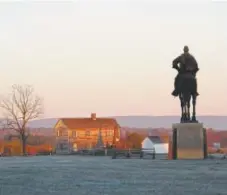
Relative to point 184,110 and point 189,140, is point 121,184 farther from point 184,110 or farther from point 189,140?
point 184,110

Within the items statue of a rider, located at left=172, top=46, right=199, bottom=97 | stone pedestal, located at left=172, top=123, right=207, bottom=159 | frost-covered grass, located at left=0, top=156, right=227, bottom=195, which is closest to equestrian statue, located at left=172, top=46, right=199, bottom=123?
statue of a rider, located at left=172, top=46, right=199, bottom=97

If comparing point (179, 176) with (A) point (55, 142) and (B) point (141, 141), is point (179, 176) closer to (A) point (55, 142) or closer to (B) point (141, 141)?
(B) point (141, 141)

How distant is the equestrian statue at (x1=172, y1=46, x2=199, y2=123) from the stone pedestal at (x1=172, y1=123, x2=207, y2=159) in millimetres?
672

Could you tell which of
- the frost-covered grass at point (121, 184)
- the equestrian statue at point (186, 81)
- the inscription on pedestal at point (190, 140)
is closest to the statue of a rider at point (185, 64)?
the equestrian statue at point (186, 81)

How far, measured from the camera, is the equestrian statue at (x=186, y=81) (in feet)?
91.9

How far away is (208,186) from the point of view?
14.3 meters

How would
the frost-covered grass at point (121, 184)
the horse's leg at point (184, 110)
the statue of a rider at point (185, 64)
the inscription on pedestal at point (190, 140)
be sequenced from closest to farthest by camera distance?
the frost-covered grass at point (121, 184), the inscription on pedestal at point (190, 140), the statue of a rider at point (185, 64), the horse's leg at point (184, 110)

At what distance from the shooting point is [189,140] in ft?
91.0

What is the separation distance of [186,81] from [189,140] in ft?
8.56

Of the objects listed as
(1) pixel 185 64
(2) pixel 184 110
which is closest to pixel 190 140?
(2) pixel 184 110

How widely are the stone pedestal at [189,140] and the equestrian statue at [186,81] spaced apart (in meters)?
0.67

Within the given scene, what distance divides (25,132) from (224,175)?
2182 inches

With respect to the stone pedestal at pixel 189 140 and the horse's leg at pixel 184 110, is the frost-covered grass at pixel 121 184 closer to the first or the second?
the stone pedestal at pixel 189 140

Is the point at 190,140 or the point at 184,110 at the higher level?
the point at 184,110
